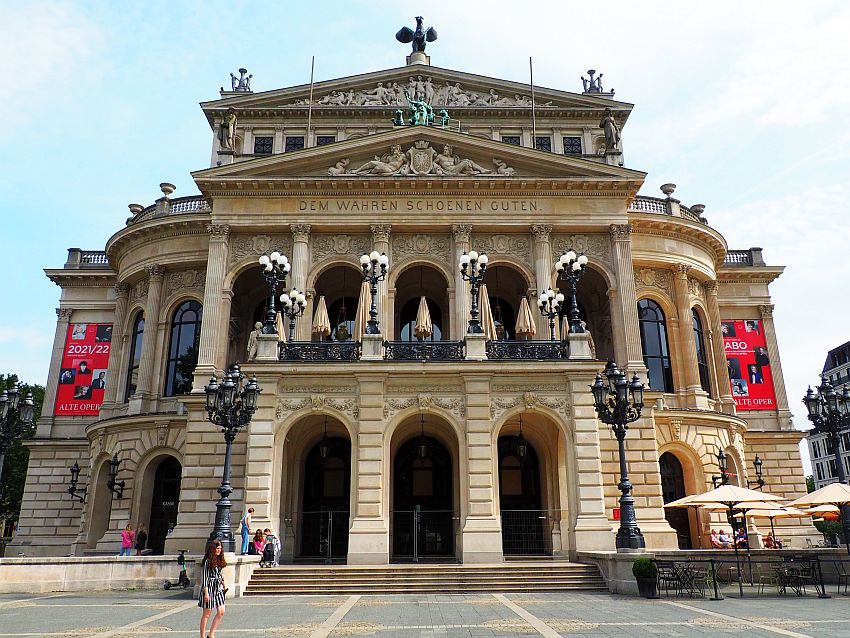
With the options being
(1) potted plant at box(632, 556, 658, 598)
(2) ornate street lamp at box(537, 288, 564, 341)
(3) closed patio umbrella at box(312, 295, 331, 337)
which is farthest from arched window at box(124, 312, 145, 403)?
(1) potted plant at box(632, 556, 658, 598)

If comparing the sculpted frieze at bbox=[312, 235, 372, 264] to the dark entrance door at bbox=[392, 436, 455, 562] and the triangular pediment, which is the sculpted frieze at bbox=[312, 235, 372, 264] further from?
the dark entrance door at bbox=[392, 436, 455, 562]

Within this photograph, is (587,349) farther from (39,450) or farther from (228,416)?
(39,450)

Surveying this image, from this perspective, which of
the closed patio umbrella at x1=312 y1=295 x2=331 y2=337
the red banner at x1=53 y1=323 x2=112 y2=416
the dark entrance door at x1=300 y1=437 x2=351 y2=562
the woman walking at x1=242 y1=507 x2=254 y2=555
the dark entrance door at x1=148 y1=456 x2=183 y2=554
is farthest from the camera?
the red banner at x1=53 y1=323 x2=112 y2=416

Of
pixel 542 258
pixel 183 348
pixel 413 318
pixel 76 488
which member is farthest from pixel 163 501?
pixel 542 258

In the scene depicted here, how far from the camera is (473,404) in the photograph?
24453 millimetres

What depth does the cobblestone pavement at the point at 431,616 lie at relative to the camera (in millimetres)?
12320

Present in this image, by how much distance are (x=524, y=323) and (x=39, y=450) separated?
1122 inches

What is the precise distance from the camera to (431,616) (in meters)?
14.6

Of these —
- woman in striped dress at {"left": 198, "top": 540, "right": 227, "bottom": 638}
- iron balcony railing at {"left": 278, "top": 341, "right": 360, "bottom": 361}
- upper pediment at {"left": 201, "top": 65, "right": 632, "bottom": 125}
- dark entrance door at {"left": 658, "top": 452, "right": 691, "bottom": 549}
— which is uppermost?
upper pediment at {"left": 201, "top": 65, "right": 632, "bottom": 125}

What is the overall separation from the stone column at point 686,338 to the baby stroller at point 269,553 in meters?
22.1

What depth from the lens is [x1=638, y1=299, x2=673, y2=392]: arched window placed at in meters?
35.8

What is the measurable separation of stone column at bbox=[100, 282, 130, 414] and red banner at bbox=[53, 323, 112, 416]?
0.97 meters

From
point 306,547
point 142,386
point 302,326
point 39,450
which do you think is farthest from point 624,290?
point 39,450

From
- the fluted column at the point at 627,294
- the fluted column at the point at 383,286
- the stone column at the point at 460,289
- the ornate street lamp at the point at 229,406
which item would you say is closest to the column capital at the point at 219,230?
the fluted column at the point at 383,286
